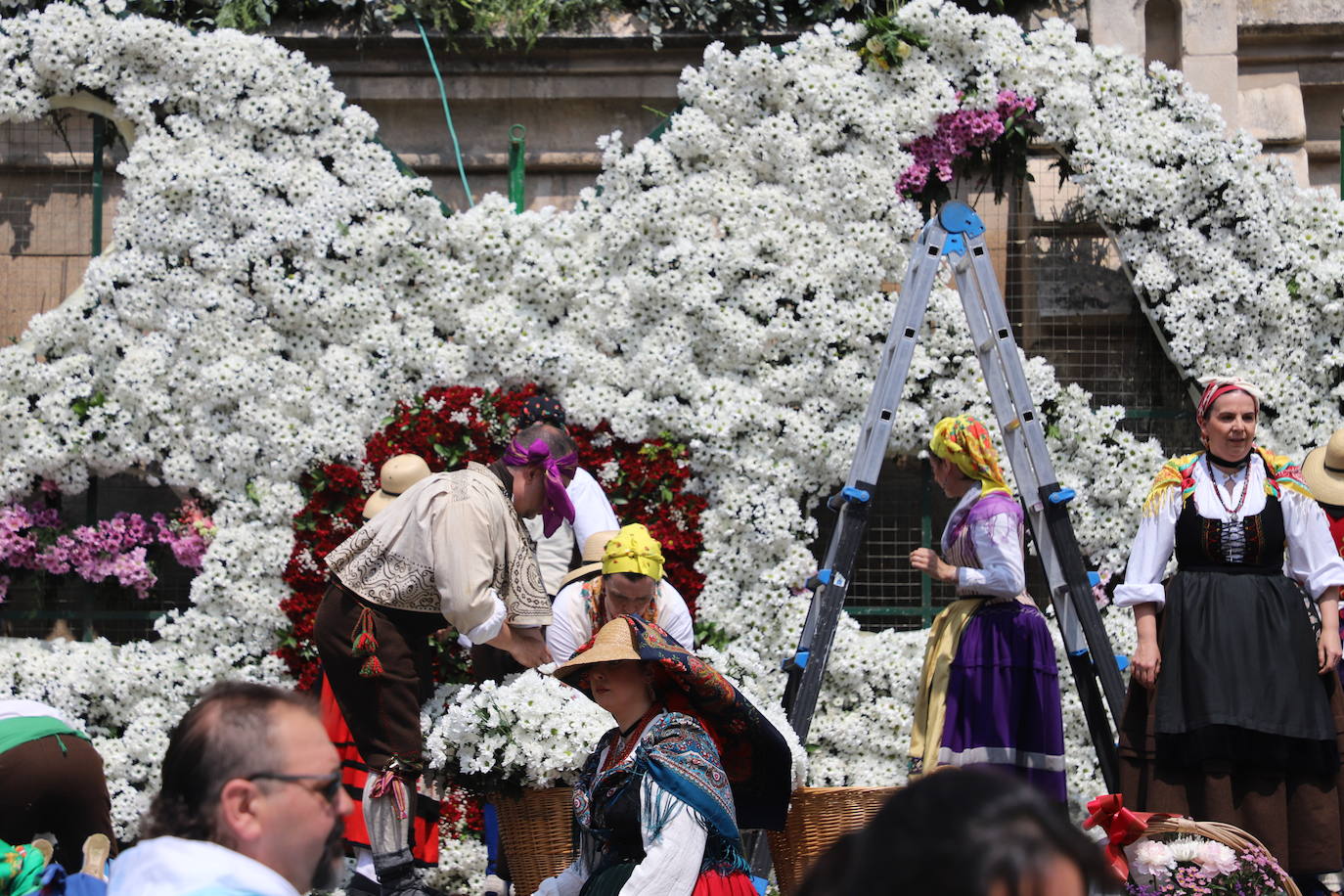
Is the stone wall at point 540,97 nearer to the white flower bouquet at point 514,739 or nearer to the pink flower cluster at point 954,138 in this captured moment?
the pink flower cluster at point 954,138

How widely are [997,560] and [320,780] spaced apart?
3878mm

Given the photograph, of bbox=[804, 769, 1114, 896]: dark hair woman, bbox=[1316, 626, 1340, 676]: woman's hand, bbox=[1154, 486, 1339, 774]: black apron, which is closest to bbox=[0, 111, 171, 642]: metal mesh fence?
bbox=[1154, 486, 1339, 774]: black apron

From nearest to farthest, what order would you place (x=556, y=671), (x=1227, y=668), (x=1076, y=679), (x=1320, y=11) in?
(x=556, y=671), (x=1227, y=668), (x=1076, y=679), (x=1320, y=11)

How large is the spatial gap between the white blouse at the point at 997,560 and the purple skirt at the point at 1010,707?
0.53ft

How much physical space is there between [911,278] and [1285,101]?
3115 millimetres

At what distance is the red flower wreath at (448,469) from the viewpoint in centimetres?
674

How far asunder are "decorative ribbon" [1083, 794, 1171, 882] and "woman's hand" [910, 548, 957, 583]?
141cm

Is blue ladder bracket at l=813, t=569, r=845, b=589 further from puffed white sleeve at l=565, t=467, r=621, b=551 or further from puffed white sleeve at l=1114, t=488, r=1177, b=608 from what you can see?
puffed white sleeve at l=1114, t=488, r=1177, b=608

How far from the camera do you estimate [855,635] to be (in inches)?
268

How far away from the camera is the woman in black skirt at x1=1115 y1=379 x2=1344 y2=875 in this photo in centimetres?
491

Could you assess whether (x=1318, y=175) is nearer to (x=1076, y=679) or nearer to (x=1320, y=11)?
(x=1320, y=11)

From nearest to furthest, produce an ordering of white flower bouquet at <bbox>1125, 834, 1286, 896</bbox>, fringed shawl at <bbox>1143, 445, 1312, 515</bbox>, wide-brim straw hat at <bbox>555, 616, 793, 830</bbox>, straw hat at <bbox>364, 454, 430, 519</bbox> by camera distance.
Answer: wide-brim straw hat at <bbox>555, 616, 793, 830</bbox>
white flower bouquet at <bbox>1125, 834, 1286, 896</bbox>
fringed shawl at <bbox>1143, 445, 1312, 515</bbox>
straw hat at <bbox>364, 454, 430, 519</bbox>

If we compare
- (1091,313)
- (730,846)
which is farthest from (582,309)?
(730,846)

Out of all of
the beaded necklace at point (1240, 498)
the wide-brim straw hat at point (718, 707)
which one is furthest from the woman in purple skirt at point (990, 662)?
the wide-brim straw hat at point (718, 707)
